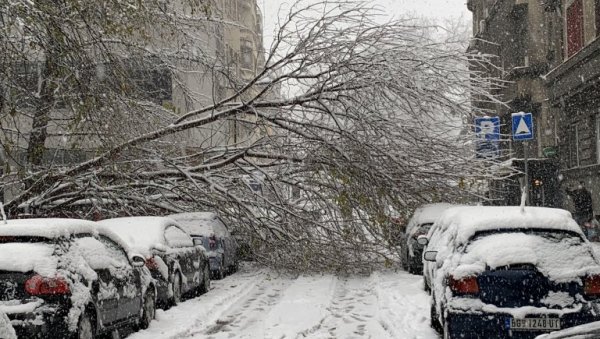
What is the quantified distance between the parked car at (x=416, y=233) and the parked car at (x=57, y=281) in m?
7.70

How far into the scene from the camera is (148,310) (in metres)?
11.1

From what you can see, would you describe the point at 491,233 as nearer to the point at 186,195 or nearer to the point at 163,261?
the point at 163,261

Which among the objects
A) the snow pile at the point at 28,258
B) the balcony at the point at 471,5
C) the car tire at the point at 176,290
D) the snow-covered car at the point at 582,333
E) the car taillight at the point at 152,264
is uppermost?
the balcony at the point at 471,5

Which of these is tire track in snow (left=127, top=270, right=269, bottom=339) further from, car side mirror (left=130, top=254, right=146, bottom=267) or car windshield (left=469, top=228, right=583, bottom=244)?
car windshield (left=469, top=228, right=583, bottom=244)

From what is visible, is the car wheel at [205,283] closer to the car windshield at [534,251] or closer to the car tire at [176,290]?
the car tire at [176,290]

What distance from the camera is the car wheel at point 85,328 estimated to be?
820 cm

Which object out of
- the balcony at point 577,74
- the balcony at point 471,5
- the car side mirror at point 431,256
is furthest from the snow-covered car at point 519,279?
the balcony at point 471,5

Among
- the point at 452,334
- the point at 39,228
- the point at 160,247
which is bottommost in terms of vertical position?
the point at 452,334

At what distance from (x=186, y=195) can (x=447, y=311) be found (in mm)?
8622

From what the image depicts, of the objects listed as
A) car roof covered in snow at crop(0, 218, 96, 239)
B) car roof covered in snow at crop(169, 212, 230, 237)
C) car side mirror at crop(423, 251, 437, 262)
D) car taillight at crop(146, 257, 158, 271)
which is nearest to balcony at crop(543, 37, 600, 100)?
car roof covered in snow at crop(169, 212, 230, 237)

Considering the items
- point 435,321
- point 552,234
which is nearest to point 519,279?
point 552,234

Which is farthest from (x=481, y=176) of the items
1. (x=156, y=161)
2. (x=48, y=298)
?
(x=48, y=298)

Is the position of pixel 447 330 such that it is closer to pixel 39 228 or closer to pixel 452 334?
pixel 452 334

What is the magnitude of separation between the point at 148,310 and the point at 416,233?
25.5 ft
